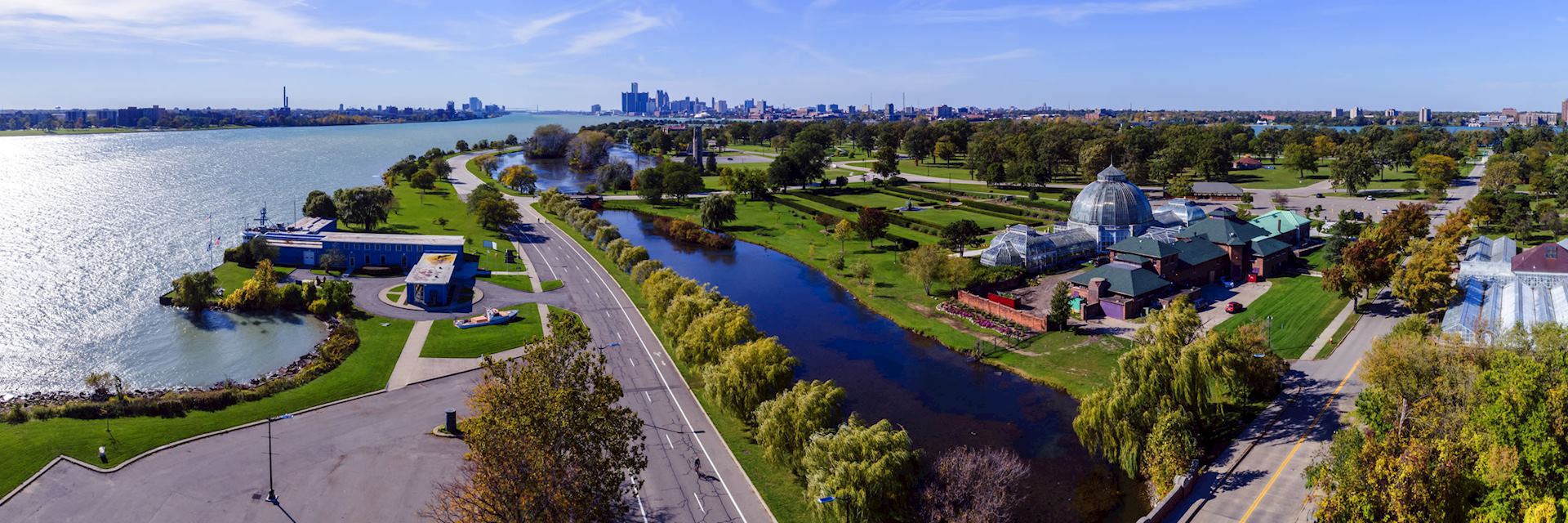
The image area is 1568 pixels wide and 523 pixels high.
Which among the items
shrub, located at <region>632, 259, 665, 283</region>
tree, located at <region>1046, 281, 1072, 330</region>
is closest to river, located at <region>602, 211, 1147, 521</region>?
shrub, located at <region>632, 259, 665, 283</region>

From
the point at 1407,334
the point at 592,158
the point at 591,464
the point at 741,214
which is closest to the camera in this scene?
the point at 591,464

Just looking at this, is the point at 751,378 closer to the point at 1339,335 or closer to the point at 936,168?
the point at 1339,335

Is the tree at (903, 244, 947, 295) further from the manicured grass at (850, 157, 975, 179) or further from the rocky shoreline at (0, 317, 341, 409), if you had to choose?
the manicured grass at (850, 157, 975, 179)

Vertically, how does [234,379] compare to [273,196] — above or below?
below

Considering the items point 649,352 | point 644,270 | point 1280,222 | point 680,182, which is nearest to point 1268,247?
point 1280,222

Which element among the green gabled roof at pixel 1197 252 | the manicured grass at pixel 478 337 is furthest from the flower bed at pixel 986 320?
the manicured grass at pixel 478 337

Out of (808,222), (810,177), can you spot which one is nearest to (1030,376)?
(808,222)

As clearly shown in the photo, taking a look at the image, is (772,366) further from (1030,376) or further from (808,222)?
(808,222)
